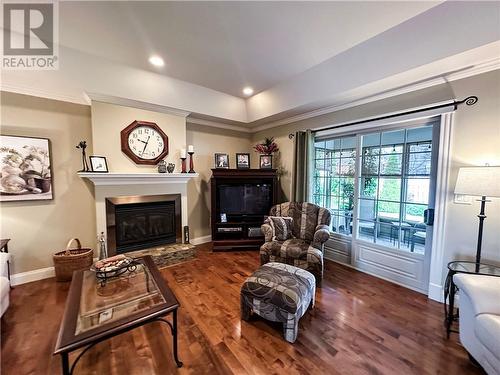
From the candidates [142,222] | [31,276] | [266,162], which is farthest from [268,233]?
[31,276]

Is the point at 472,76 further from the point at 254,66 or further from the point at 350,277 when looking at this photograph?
the point at 350,277

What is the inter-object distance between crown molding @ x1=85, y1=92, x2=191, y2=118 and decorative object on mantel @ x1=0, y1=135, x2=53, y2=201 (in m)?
0.85

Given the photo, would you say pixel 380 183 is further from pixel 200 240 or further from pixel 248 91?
pixel 200 240

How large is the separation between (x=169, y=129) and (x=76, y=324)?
3.00 m

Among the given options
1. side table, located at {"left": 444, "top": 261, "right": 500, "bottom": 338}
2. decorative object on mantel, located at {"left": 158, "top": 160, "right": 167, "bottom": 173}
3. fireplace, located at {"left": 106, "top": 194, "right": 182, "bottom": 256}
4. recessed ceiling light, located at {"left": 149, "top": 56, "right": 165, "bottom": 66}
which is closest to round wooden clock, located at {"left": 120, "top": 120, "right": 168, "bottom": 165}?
decorative object on mantel, located at {"left": 158, "top": 160, "right": 167, "bottom": 173}

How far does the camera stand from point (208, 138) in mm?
4355

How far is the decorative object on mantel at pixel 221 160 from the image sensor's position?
4.27 meters

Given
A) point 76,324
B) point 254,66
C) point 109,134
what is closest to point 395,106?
point 254,66

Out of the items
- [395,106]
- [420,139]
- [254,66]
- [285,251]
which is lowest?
[285,251]

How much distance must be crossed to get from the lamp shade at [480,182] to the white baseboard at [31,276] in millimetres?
4875

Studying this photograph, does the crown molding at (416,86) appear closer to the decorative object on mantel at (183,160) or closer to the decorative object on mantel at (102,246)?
the decorative object on mantel at (183,160)

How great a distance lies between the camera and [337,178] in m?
3.52

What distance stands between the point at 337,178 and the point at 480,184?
1792mm

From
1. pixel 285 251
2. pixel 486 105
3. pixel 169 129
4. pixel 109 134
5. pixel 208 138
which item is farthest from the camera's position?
pixel 208 138
